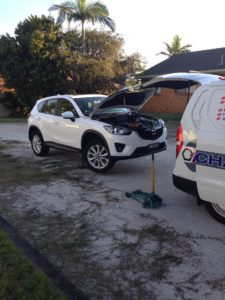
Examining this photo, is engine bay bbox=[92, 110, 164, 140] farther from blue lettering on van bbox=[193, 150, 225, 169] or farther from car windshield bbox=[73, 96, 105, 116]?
blue lettering on van bbox=[193, 150, 225, 169]

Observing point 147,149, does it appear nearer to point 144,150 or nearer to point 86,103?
point 144,150

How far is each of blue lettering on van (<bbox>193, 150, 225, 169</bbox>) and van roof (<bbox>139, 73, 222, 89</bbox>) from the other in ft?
4.35

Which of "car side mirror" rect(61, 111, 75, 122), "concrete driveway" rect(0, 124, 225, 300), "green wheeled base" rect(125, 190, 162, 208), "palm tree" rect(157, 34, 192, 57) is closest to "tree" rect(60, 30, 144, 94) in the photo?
"palm tree" rect(157, 34, 192, 57)

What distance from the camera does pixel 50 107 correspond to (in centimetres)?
910

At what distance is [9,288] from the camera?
3254 millimetres

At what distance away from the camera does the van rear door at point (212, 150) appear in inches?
163

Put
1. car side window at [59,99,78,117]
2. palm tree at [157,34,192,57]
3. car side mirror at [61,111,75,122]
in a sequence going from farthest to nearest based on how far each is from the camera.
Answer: palm tree at [157,34,192,57]
car side window at [59,99,78,117]
car side mirror at [61,111,75,122]

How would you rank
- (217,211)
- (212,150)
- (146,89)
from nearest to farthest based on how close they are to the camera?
(212,150) → (217,211) → (146,89)

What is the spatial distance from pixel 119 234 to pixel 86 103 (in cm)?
458

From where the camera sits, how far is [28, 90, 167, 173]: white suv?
7.13 meters

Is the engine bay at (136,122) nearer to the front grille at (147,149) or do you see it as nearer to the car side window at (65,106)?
the front grille at (147,149)

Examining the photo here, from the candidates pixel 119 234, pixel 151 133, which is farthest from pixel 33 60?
pixel 119 234

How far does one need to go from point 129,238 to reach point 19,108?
86.2 feet

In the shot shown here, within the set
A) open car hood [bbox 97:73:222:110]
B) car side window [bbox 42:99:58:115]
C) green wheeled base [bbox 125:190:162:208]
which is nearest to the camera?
green wheeled base [bbox 125:190:162:208]
